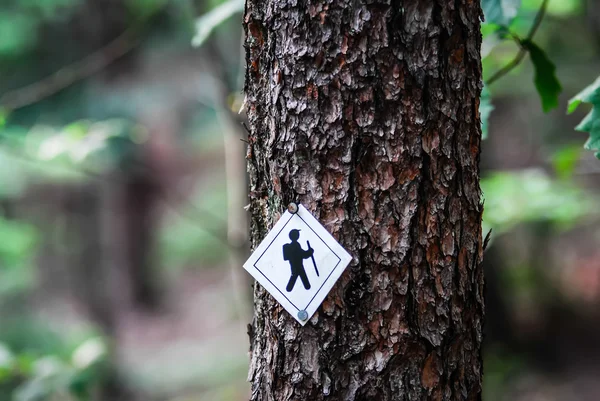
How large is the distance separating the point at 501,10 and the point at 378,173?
29.3 inches

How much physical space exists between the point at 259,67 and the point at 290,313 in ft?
1.55

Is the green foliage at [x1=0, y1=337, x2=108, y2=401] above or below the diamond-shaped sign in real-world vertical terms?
above

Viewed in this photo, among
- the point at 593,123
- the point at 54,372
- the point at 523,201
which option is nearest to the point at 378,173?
the point at 593,123

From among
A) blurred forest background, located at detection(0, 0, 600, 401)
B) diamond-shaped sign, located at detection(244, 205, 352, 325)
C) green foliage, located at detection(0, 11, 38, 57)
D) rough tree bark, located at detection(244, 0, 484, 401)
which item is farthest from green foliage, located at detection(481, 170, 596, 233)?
green foliage, located at detection(0, 11, 38, 57)

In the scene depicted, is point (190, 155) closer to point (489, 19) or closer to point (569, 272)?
point (569, 272)

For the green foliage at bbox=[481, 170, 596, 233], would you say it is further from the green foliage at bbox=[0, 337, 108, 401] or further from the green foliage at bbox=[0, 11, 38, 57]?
the green foliage at bbox=[0, 11, 38, 57]

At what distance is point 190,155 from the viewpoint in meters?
13.2

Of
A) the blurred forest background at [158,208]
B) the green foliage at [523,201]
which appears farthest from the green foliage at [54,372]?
the green foliage at [523,201]

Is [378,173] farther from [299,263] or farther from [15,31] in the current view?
[15,31]

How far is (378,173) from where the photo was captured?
1.00 m

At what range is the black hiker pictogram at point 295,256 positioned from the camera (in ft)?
3.40

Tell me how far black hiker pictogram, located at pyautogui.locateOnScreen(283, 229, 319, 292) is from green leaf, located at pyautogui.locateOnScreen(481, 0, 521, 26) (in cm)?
85

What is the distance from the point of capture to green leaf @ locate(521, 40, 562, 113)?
4.94 ft

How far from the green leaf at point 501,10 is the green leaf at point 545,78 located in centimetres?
11
